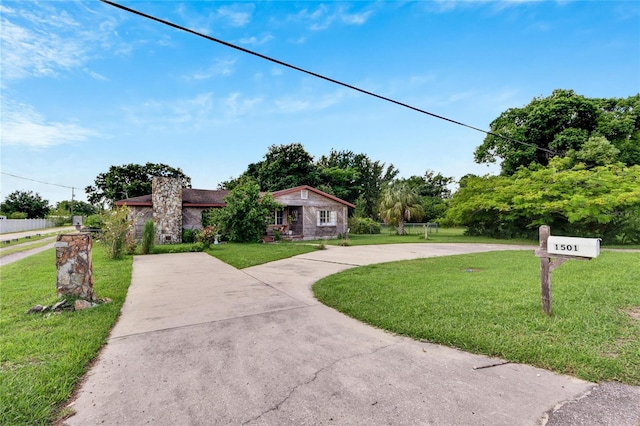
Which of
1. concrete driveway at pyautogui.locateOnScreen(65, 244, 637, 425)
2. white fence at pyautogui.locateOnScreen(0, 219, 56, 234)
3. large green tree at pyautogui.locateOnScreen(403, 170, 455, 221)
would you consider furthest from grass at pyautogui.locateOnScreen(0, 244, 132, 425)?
large green tree at pyautogui.locateOnScreen(403, 170, 455, 221)

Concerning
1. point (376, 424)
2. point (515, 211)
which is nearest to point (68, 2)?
point (376, 424)

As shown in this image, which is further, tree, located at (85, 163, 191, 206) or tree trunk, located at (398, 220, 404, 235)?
tree, located at (85, 163, 191, 206)

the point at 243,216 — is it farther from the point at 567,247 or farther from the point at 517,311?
the point at 567,247

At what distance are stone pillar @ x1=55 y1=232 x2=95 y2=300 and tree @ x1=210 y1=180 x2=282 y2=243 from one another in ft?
36.6

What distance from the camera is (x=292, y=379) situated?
8.13ft

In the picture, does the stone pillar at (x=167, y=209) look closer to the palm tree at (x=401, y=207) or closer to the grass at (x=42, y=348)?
the grass at (x=42, y=348)

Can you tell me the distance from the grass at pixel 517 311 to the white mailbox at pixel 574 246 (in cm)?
89

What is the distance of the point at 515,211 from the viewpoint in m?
16.9

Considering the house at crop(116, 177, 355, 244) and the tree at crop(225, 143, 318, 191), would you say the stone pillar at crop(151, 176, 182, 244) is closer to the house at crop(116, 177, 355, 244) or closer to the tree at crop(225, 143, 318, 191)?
the house at crop(116, 177, 355, 244)

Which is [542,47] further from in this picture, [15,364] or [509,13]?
[15,364]

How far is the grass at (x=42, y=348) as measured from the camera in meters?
2.10

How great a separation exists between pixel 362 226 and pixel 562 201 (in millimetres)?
14463

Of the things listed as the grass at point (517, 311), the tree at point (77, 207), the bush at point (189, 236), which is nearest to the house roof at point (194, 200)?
the bush at point (189, 236)

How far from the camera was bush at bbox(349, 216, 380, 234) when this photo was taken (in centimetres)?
2530
